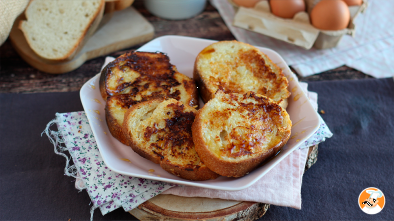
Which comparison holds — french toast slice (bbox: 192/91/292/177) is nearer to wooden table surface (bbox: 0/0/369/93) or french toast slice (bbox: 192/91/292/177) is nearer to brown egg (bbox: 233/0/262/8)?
wooden table surface (bbox: 0/0/369/93)

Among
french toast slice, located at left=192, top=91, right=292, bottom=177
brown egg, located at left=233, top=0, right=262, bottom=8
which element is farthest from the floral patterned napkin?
brown egg, located at left=233, top=0, right=262, bottom=8

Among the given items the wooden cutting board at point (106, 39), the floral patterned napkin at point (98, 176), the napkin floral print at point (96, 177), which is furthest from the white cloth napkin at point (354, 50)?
the napkin floral print at point (96, 177)

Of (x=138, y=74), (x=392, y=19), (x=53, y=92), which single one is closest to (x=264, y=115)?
(x=138, y=74)

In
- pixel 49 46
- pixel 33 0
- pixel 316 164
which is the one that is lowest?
pixel 316 164

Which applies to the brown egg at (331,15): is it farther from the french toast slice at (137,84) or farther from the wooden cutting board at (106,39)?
the wooden cutting board at (106,39)

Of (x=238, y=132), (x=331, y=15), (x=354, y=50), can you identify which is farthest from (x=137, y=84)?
(x=354, y=50)

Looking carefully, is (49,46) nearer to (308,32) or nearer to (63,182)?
(63,182)
